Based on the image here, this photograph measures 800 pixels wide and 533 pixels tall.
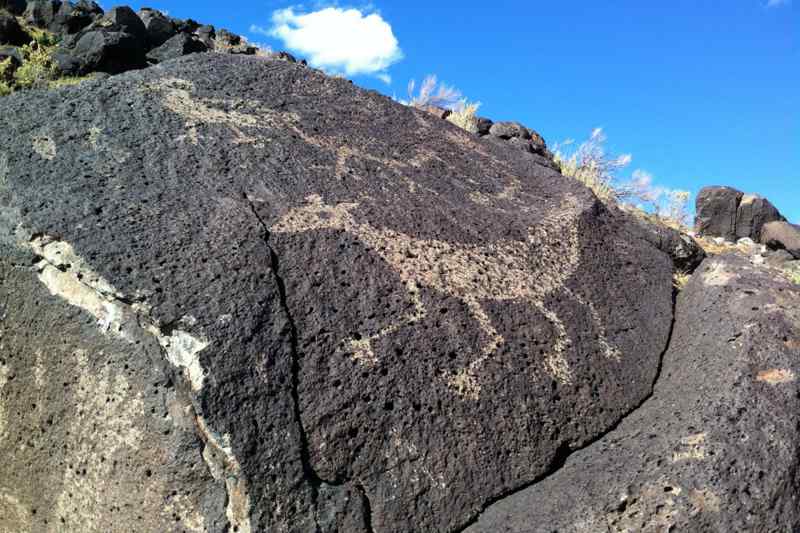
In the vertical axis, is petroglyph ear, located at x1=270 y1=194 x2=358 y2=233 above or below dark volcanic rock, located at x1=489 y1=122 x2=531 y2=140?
below

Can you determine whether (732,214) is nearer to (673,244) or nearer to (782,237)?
(782,237)

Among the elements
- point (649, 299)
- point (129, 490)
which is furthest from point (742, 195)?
point (129, 490)

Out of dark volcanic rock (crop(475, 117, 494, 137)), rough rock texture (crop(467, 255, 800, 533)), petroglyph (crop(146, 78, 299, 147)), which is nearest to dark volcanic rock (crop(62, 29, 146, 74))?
dark volcanic rock (crop(475, 117, 494, 137))

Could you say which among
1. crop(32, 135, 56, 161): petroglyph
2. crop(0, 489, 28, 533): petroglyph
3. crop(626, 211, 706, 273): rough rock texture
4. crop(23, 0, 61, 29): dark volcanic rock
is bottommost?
crop(0, 489, 28, 533): petroglyph

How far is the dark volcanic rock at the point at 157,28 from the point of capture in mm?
11805

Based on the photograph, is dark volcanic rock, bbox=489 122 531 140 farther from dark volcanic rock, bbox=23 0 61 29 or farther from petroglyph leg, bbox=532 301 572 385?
dark volcanic rock, bbox=23 0 61 29

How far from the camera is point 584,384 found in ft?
8.68

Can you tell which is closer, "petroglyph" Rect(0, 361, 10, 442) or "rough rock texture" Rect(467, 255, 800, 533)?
"rough rock texture" Rect(467, 255, 800, 533)

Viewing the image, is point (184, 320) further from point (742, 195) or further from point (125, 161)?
point (742, 195)

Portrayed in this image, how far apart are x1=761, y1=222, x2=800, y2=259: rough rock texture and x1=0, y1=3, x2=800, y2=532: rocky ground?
6.73 meters

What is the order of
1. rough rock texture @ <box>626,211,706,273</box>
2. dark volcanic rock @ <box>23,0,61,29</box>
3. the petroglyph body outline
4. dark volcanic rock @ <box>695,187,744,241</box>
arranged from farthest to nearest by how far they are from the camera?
dark volcanic rock @ <box>23,0,61,29</box>, dark volcanic rock @ <box>695,187,744,241</box>, rough rock texture @ <box>626,211,706,273</box>, the petroglyph body outline

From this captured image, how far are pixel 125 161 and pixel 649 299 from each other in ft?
7.55

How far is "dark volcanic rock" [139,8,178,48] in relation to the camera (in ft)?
38.7

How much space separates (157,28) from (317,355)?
11312mm
